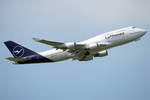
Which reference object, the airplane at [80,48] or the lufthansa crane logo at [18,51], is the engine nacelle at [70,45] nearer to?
the airplane at [80,48]

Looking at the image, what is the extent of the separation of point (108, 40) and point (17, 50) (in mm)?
17929

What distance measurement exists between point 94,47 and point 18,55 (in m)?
15.4

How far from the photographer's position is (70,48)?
65.2 metres

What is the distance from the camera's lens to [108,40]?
2576 inches

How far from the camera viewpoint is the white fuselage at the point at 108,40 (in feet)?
215

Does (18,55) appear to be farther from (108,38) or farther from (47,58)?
(108,38)

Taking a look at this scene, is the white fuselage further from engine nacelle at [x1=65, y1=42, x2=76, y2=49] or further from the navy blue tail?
the navy blue tail

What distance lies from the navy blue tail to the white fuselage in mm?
4108

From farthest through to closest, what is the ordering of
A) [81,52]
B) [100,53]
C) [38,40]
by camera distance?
[100,53] → [81,52] → [38,40]

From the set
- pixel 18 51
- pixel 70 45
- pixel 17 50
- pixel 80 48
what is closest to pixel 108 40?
pixel 80 48

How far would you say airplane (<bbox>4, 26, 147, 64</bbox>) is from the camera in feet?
214

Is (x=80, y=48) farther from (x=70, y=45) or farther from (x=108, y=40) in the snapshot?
(x=108, y=40)

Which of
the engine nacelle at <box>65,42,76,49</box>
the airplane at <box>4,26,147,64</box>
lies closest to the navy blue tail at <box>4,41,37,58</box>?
the airplane at <box>4,26,147,64</box>

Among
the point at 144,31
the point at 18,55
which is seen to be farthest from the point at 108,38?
the point at 18,55
